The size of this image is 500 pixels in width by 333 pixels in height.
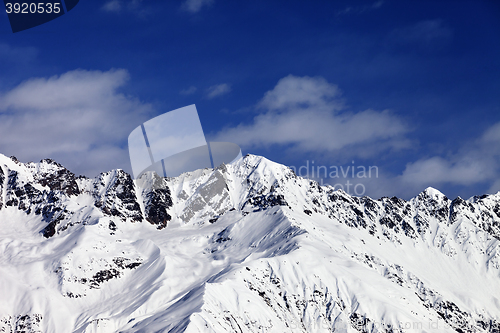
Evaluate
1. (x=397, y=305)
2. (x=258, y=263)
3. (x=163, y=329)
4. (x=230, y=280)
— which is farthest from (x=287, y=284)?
(x=163, y=329)

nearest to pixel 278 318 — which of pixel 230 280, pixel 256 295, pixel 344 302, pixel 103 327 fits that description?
pixel 256 295

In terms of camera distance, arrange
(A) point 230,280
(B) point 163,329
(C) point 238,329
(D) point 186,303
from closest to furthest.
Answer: (B) point 163,329 < (C) point 238,329 < (D) point 186,303 < (A) point 230,280

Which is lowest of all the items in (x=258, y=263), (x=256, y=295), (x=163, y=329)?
(x=163, y=329)

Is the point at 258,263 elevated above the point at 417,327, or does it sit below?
above

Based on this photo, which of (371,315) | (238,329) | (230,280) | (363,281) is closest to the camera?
(238,329)

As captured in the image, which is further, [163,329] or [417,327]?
[417,327]

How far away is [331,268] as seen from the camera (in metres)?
200

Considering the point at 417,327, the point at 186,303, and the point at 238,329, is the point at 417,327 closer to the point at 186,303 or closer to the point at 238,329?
the point at 238,329

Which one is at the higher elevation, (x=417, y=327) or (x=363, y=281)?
(x=363, y=281)

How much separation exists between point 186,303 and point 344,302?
69.0 meters

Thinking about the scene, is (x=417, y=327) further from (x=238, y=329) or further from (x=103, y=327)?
(x=103, y=327)

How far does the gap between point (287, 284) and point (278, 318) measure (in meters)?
21.7

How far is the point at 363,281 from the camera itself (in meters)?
196

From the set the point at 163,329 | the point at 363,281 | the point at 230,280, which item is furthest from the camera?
the point at 363,281
